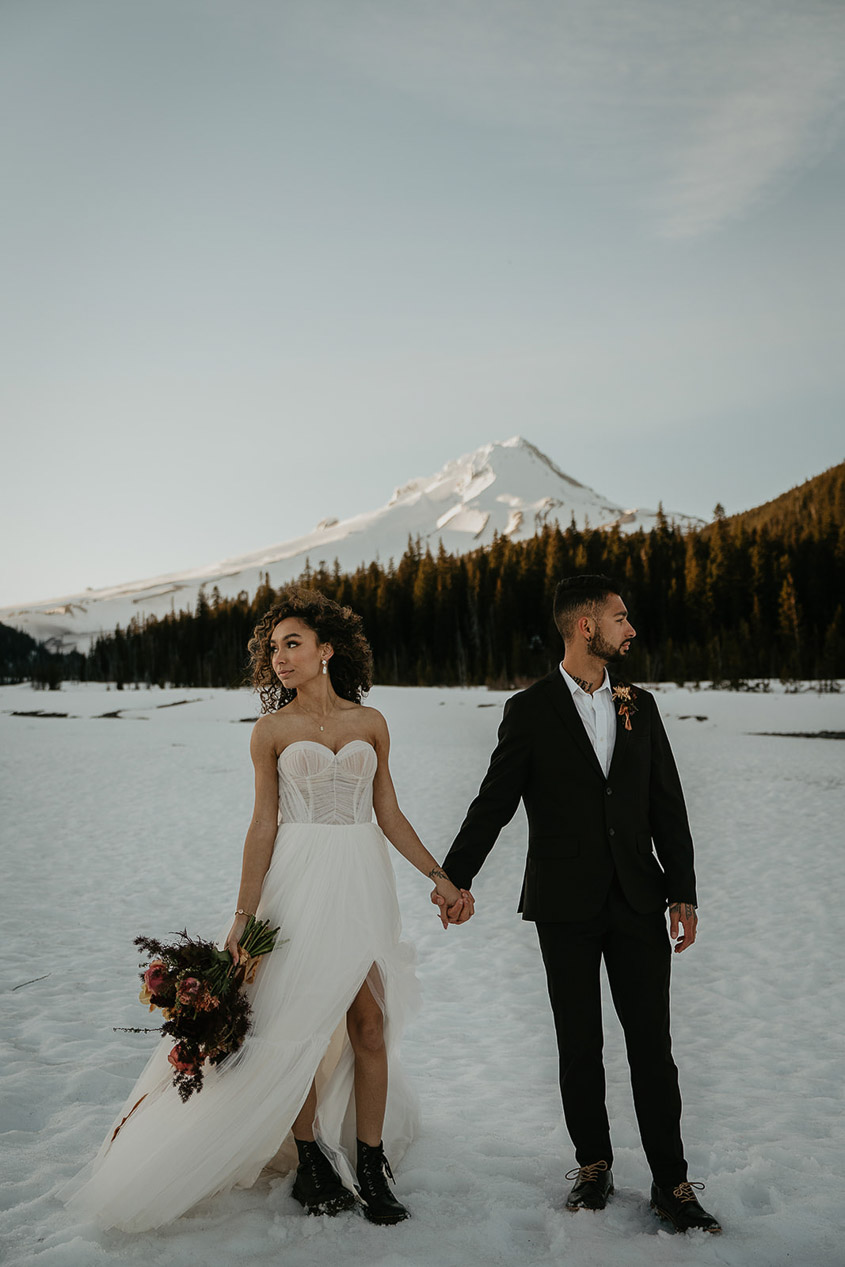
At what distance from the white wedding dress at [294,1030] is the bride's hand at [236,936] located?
0.34ft

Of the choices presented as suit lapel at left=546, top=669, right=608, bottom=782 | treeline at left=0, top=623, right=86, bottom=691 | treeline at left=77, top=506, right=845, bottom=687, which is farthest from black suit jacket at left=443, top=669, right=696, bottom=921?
treeline at left=0, top=623, right=86, bottom=691

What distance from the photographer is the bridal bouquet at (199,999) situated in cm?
309

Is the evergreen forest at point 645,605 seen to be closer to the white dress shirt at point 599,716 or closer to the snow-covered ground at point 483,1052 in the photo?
the snow-covered ground at point 483,1052

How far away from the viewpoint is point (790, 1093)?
4516 millimetres

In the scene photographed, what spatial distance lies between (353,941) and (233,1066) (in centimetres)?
58

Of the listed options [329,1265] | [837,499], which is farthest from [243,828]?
[837,499]

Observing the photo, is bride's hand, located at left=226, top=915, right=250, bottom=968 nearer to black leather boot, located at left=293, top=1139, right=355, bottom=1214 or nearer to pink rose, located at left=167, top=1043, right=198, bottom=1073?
pink rose, located at left=167, top=1043, right=198, bottom=1073

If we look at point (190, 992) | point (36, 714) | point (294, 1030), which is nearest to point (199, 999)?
point (190, 992)

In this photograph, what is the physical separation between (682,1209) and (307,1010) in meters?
1.44

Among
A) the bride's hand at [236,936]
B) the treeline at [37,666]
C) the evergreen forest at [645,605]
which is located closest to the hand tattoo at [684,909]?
the bride's hand at [236,936]

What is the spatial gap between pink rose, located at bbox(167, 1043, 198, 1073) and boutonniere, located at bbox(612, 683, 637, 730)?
1934mm

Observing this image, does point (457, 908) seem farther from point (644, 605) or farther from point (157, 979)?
point (644, 605)

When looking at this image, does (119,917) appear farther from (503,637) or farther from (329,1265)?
(503,637)

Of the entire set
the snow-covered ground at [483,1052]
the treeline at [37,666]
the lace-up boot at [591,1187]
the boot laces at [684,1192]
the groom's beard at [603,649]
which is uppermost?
the treeline at [37,666]
